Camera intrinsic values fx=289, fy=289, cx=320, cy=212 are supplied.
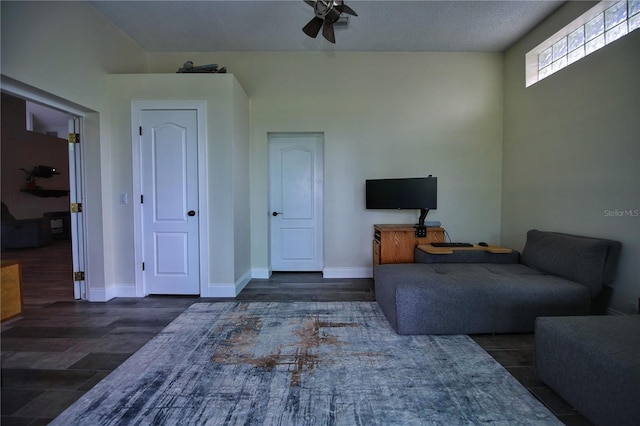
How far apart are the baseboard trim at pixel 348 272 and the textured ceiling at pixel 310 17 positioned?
310 cm

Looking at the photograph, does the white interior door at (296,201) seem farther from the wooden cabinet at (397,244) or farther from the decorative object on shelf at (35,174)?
the decorative object on shelf at (35,174)

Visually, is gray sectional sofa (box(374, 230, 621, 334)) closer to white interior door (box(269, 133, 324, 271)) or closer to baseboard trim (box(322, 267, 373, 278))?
baseboard trim (box(322, 267, 373, 278))

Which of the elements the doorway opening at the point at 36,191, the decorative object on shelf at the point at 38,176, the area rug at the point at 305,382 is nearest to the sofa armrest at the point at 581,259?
the area rug at the point at 305,382

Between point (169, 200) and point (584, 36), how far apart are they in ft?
15.6

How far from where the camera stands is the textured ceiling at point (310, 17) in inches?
122

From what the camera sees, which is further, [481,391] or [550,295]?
[550,295]

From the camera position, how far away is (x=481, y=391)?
170 centimetres

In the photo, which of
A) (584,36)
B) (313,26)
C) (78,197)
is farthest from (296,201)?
(584,36)

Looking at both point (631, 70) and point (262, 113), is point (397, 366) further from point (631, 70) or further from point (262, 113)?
point (262, 113)

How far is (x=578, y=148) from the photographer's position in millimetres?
2904

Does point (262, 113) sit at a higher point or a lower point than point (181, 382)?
higher

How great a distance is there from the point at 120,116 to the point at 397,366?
12.7 ft

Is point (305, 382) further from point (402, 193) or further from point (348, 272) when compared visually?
point (402, 193)

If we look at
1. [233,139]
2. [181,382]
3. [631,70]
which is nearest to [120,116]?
[233,139]
